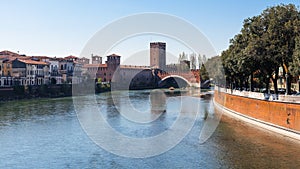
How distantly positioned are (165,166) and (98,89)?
159ft

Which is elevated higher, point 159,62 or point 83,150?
point 159,62

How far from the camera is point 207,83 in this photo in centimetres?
7594

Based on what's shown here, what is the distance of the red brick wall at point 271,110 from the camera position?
17375mm

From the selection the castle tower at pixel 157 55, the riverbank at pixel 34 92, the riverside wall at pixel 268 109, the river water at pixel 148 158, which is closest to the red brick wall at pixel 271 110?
the riverside wall at pixel 268 109

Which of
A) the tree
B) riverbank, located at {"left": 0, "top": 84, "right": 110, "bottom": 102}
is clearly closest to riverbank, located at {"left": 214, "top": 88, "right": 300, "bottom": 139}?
the tree

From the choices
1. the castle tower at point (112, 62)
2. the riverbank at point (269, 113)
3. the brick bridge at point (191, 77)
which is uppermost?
the castle tower at point (112, 62)

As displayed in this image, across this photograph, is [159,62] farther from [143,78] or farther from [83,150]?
[83,150]

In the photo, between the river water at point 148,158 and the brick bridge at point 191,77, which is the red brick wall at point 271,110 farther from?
the brick bridge at point 191,77

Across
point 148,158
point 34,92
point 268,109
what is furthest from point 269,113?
point 34,92

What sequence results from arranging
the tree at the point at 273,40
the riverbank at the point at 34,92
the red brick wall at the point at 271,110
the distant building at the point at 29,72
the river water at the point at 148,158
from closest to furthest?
the river water at the point at 148,158 → the red brick wall at the point at 271,110 → the tree at the point at 273,40 → the riverbank at the point at 34,92 → the distant building at the point at 29,72

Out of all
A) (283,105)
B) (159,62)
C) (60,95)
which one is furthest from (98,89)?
(283,105)

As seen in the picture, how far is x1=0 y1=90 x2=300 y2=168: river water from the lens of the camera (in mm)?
13617

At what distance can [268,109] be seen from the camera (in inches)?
797

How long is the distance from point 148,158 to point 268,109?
8.92m
